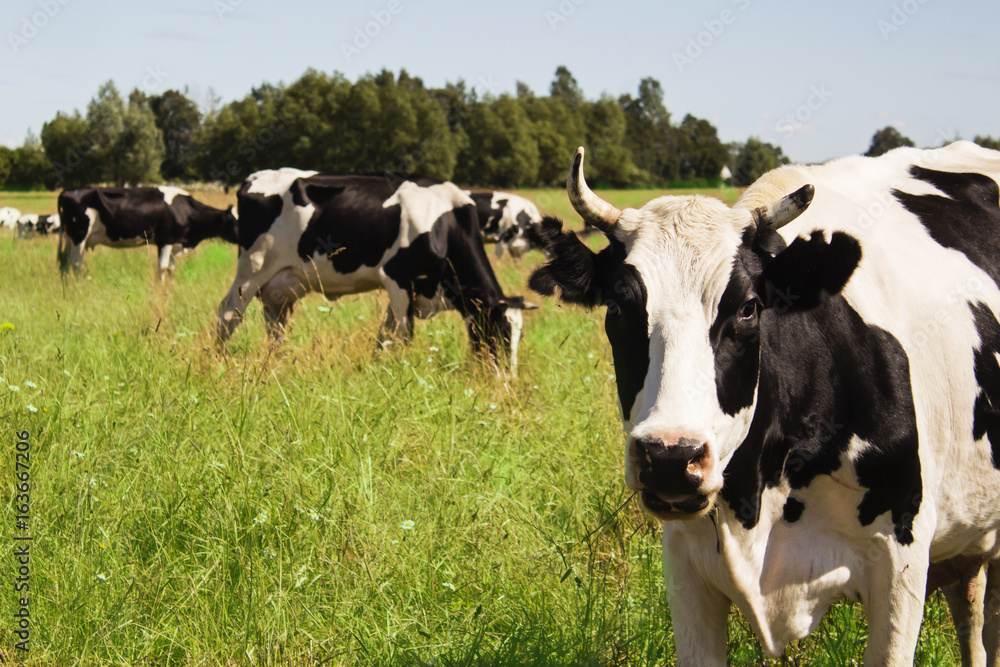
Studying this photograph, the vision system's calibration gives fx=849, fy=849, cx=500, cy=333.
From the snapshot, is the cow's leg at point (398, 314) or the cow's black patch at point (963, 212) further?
the cow's leg at point (398, 314)

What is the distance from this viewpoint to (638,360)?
2.46m

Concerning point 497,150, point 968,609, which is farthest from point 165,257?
point 497,150

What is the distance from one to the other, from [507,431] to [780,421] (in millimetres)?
2722

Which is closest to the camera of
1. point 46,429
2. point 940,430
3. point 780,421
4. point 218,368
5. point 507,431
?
point 780,421

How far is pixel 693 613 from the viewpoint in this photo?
2766 mm

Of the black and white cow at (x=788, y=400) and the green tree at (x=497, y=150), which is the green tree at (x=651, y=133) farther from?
the black and white cow at (x=788, y=400)

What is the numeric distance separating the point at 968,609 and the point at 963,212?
5.55 feet

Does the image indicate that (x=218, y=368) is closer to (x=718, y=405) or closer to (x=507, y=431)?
(x=507, y=431)

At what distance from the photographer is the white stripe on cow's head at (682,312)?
219cm

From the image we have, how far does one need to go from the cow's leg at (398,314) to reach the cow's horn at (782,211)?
5.79 meters

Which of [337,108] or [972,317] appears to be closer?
[972,317]

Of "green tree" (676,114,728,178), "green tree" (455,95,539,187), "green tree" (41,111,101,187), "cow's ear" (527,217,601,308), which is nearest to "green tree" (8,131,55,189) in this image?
"green tree" (41,111,101,187)

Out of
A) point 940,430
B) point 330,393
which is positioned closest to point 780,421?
point 940,430

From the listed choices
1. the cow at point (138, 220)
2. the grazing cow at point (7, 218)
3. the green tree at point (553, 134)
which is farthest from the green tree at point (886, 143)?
the green tree at point (553, 134)
